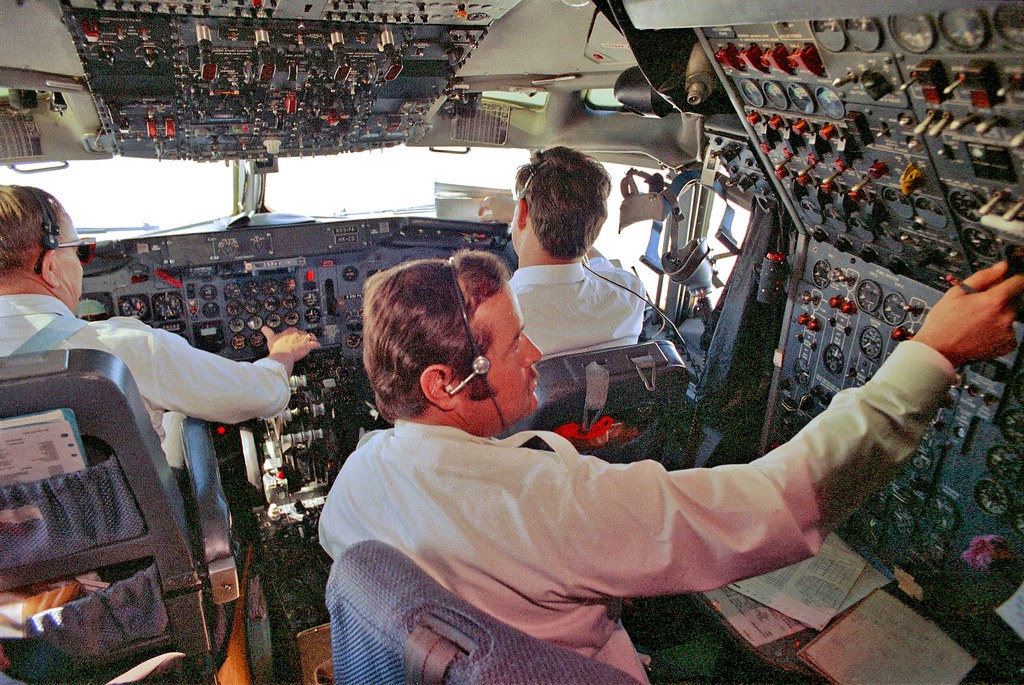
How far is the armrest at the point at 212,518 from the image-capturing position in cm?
168

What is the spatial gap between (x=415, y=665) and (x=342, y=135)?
2713 mm

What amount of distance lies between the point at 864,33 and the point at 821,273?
1.09 m

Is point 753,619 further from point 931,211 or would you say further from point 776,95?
point 776,95

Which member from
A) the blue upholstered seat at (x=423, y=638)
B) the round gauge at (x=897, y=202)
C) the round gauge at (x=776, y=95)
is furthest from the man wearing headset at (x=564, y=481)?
the round gauge at (x=776, y=95)

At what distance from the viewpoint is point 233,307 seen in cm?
312

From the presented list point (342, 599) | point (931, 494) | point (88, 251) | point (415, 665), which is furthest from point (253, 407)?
point (931, 494)

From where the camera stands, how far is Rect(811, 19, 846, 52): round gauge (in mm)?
1339

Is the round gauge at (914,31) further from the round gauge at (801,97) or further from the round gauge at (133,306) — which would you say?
the round gauge at (133,306)

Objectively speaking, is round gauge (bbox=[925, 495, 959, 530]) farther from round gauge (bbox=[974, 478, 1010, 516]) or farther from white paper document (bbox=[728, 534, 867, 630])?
white paper document (bbox=[728, 534, 867, 630])

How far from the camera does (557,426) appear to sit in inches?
67.2

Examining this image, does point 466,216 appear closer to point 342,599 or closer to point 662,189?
point 662,189

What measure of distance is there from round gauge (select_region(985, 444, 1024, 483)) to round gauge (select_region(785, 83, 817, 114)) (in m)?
0.96

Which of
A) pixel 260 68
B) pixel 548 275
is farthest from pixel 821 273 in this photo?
pixel 260 68

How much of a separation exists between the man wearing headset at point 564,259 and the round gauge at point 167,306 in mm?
1781
